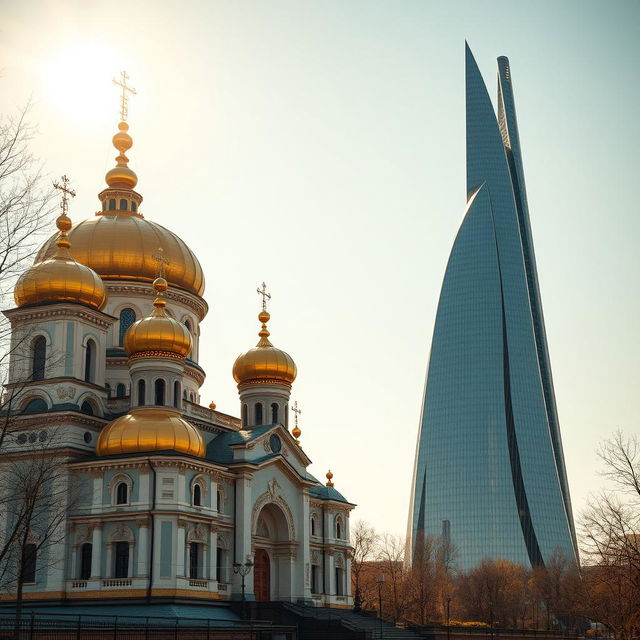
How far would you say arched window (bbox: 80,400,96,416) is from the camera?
40656 millimetres

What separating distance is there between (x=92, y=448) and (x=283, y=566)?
10.2m

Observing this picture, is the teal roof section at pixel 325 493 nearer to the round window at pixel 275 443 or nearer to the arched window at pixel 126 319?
the round window at pixel 275 443

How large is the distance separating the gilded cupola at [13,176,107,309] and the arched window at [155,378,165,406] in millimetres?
4907

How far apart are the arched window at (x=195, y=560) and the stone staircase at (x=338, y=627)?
13.2 ft

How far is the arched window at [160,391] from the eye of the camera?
39.5 metres

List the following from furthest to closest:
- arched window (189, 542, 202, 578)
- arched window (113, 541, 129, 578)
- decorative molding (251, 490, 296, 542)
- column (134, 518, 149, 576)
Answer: decorative molding (251, 490, 296, 542) → arched window (189, 542, 202, 578) → arched window (113, 541, 129, 578) → column (134, 518, 149, 576)

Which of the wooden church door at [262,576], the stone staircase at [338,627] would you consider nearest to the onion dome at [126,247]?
the wooden church door at [262,576]

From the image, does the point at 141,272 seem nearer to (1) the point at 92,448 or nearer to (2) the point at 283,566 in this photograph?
(1) the point at 92,448

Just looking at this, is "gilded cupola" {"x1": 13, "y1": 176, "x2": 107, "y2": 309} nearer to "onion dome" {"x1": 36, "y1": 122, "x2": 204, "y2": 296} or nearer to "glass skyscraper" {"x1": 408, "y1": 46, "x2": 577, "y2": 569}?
"onion dome" {"x1": 36, "y1": 122, "x2": 204, "y2": 296}

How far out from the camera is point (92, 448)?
40.1 m

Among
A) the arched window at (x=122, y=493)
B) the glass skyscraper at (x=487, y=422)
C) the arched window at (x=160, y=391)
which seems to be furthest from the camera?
the glass skyscraper at (x=487, y=422)

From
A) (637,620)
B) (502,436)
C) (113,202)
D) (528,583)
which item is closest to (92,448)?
(113,202)

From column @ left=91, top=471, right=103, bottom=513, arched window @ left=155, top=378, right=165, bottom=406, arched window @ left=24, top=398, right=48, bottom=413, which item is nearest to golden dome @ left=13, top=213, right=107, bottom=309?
arched window @ left=24, top=398, right=48, bottom=413

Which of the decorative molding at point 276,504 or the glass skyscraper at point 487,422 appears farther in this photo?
the glass skyscraper at point 487,422
